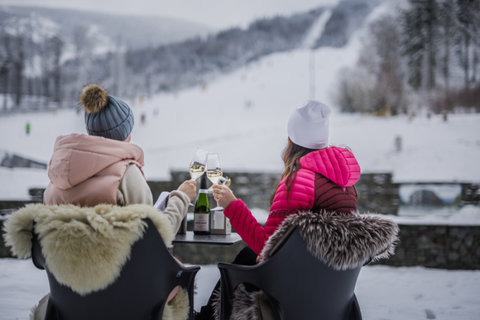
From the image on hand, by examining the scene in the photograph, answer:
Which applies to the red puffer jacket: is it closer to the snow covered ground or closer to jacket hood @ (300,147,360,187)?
jacket hood @ (300,147,360,187)

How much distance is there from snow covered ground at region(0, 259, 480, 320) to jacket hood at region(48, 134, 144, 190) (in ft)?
5.49

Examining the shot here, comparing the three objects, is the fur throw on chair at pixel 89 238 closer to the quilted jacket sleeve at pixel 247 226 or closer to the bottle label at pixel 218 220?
the quilted jacket sleeve at pixel 247 226

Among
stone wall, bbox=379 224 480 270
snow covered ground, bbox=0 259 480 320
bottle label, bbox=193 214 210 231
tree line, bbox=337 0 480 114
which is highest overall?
tree line, bbox=337 0 480 114

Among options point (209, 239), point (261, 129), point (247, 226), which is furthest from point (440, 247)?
point (261, 129)

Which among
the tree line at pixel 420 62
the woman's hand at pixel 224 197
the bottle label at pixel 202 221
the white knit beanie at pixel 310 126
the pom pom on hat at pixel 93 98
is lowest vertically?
the bottle label at pixel 202 221

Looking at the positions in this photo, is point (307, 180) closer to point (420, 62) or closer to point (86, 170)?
point (86, 170)

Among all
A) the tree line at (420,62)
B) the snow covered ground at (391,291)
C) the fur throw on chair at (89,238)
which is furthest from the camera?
the tree line at (420,62)

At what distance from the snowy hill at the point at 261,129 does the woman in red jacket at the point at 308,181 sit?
17.1ft

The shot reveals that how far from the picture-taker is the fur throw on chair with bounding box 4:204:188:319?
1.29 metres

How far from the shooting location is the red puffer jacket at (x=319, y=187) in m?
1.48

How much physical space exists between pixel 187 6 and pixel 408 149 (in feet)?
13.1

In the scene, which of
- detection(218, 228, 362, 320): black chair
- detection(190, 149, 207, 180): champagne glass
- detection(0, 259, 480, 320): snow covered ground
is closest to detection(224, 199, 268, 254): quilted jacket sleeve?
detection(218, 228, 362, 320): black chair

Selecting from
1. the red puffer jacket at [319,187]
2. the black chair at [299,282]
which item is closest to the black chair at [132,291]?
the black chair at [299,282]

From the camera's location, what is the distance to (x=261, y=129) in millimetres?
8719
